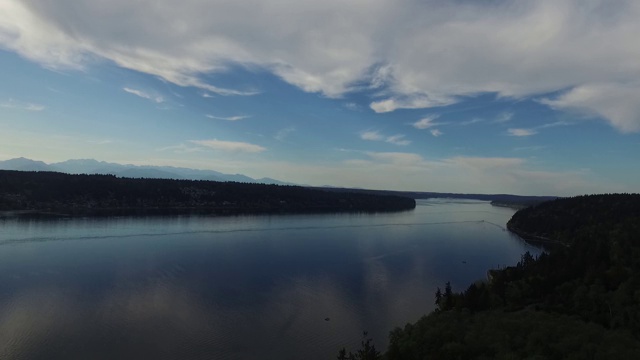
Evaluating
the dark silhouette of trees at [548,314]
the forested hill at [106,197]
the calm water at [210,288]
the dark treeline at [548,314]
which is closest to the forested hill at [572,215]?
the calm water at [210,288]

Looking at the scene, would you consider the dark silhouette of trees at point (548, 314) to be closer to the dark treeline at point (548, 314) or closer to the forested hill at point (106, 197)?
the dark treeline at point (548, 314)

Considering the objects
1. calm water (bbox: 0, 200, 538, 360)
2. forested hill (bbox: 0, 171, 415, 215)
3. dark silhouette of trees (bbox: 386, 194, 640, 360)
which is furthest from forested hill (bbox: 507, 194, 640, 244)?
forested hill (bbox: 0, 171, 415, 215)

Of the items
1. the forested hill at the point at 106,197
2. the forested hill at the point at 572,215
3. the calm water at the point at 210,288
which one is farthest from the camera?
the forested hill at the point at 106,197

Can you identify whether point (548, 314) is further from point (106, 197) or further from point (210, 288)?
point (106, 197)

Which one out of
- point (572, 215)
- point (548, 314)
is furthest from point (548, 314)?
point (572, 215)

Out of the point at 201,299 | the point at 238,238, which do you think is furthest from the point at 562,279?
the point at 238,238

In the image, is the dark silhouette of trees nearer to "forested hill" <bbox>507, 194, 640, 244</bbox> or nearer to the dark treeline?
the dark treeline
